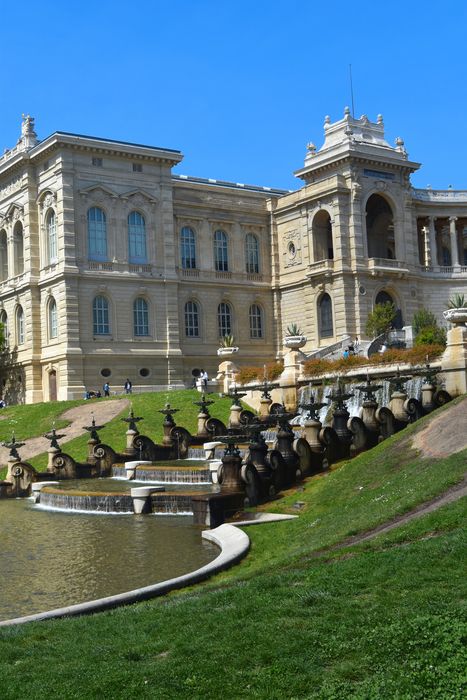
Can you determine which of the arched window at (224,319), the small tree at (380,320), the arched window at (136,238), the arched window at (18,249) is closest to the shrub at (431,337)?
the small tree at (380,320)

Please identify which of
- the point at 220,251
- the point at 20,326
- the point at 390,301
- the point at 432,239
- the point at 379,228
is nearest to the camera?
the point at 20,326

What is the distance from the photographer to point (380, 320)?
62.1 m

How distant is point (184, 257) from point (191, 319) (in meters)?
4.84

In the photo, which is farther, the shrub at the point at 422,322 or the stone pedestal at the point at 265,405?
the shrub at the point at 422,322

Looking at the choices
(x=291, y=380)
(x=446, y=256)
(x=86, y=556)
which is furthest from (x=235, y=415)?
(x=446, y=256)

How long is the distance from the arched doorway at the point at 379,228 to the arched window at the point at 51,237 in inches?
1021

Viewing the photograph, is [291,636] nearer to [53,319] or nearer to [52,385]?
[52,385]

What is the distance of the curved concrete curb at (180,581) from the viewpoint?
12.1 meters

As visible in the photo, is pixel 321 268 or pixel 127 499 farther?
pixel 321 268

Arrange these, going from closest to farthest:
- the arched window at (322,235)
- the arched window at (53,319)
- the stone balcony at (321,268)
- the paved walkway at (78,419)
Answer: the paved walkway at (78,419) < the arched window at (53,319) < the stone balcony at (321,268) < the arched window at (322,235)

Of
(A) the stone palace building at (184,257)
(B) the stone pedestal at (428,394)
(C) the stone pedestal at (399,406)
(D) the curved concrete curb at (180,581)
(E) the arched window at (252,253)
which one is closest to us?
(D) the curved concrete curb at (180,581)

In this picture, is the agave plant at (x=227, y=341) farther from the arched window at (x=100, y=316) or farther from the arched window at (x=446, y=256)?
the arched window at (x=446, y=256)

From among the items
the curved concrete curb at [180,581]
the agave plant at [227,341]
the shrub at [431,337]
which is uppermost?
the agave plant at [227,341]

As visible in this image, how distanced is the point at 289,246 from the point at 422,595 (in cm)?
6191
